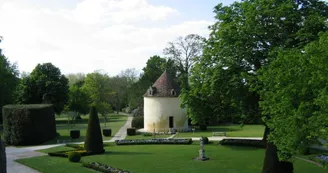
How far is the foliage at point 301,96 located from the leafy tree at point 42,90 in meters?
54.1

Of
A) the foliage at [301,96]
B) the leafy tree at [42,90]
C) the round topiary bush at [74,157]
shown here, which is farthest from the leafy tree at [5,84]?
the foliage at [301,96]

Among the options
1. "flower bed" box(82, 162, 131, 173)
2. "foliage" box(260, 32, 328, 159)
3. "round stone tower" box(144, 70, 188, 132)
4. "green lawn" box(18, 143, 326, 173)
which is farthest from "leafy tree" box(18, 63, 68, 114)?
"foliage" box(260, 32, 328, 159)

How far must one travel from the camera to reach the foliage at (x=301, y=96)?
1087 cm

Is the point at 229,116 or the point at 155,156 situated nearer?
the point at 229,116

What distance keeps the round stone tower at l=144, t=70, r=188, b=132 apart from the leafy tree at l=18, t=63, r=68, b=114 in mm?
23822

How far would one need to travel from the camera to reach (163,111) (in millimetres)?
44125

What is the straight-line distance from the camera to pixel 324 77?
1055cm

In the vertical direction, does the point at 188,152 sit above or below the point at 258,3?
below

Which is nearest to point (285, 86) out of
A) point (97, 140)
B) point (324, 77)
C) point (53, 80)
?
point (324, 77)

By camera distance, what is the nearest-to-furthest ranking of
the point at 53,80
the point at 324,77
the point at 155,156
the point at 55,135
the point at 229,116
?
the point at 324,77 < the point at 229,116 < the point at 155,156 < the point at 55,135 < the point at 53,80

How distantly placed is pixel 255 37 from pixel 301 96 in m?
6.14

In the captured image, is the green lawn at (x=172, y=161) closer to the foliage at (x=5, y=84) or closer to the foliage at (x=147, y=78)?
the foliage at (x=147, y=78)

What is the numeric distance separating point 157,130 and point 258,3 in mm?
28575

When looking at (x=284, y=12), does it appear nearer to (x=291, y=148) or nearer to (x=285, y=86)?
(x=285, y=86)
